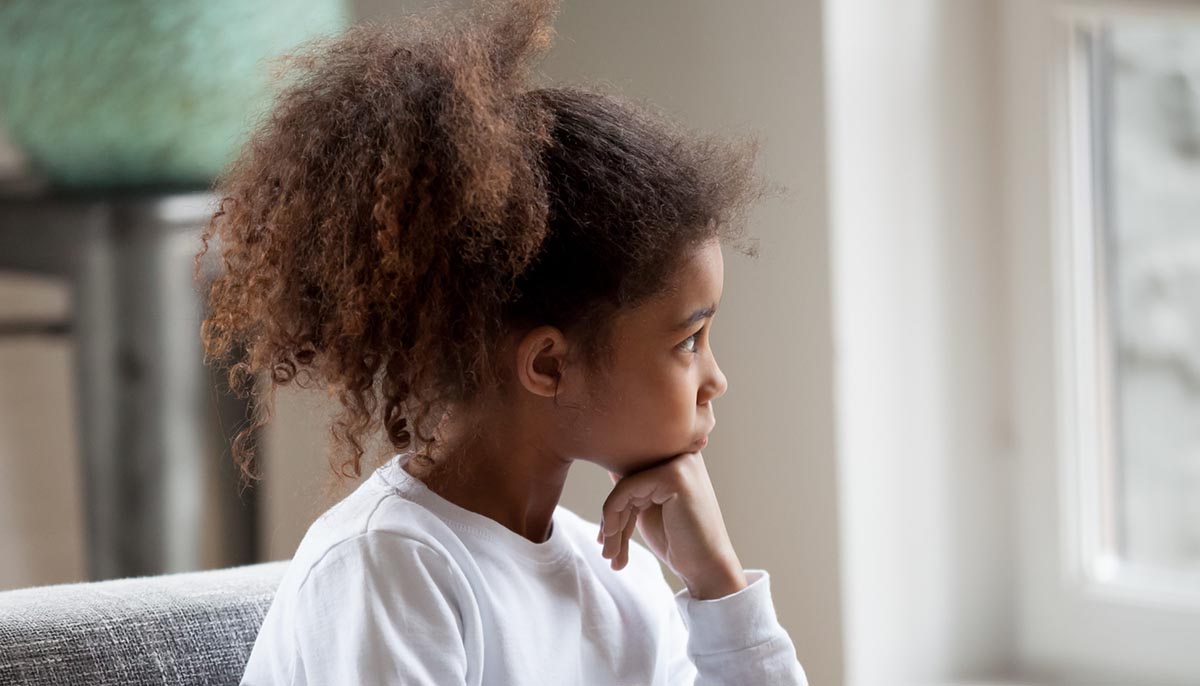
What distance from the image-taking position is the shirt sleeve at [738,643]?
1036 millimetres

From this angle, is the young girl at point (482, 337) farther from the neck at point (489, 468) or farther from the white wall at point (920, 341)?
the white wall at point (920, 341)

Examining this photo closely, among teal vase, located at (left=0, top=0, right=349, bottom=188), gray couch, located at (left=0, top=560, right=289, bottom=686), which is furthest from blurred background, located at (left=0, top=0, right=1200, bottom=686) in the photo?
gray couch, located at (left=0, top=560, right=289, bottom=686)

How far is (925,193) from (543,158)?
790mm

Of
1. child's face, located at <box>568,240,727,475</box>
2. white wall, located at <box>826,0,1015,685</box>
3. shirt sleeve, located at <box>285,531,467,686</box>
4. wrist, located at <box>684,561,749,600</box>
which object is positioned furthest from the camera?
white wall, located at <box>826,0,1015,685</box>

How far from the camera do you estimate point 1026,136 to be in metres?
1.65

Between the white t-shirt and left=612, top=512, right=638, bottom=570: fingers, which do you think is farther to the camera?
left=612, top=512, right=638, bottom=570: fingers

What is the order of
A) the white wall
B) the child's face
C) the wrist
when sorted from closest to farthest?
the child's face, the wrist, the white wall

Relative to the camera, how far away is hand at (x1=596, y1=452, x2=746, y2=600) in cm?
102

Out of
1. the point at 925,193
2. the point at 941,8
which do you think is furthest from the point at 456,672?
the point at 941,8

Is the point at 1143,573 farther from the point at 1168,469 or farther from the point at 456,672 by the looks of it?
the point at 456,672

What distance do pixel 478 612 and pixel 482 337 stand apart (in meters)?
0.18

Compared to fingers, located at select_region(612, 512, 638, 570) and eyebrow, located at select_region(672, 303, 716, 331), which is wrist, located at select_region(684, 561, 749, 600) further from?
eyebrow, located at select_region(672, 303, 716, 331)

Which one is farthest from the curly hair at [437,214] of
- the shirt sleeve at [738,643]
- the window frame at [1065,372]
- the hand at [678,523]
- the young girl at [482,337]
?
the window frame at [1065,372]

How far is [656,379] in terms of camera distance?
0.96 meters
